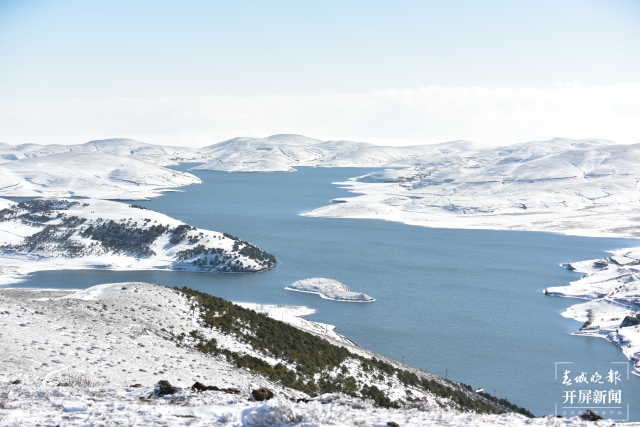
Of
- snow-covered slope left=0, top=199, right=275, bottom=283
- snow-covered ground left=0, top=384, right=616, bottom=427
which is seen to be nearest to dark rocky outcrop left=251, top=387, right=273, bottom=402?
snow-covered ground left=0, top=384, right=616, bottom=427

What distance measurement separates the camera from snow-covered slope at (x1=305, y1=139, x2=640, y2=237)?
282ft

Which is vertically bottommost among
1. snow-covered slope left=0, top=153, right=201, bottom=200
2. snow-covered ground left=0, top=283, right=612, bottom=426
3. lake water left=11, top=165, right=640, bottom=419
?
lake water left=11, top=165, right=640, bottom=419

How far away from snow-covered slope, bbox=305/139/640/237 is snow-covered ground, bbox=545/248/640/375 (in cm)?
2532

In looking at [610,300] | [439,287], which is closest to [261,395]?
[610,300]

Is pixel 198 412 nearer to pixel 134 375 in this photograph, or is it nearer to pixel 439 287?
pixel 134 375

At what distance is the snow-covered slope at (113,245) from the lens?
52.4 meters

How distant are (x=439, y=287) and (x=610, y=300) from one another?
39.5 feet

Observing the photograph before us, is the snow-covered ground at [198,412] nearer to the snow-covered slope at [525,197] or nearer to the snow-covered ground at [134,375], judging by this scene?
the snow-covered ground at [134,375]

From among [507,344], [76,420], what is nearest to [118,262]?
[507,344]

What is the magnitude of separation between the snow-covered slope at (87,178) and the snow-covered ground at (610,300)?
3245 inches

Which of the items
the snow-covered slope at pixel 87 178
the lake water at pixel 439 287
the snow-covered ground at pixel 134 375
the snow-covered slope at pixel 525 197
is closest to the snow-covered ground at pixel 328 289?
the lake water at pixel 439 287

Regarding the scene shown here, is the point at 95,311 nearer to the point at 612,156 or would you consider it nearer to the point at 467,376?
the point at 467,376

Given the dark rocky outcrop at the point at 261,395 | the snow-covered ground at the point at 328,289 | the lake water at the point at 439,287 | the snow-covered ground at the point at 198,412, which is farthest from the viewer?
the snow-covered ground at the point at 328,289

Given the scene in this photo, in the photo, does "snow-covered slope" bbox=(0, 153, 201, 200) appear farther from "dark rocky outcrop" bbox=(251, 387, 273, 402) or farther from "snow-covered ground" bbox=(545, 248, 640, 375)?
"dark rocky outcrop" bbox=(251, 387, 273, 402)
